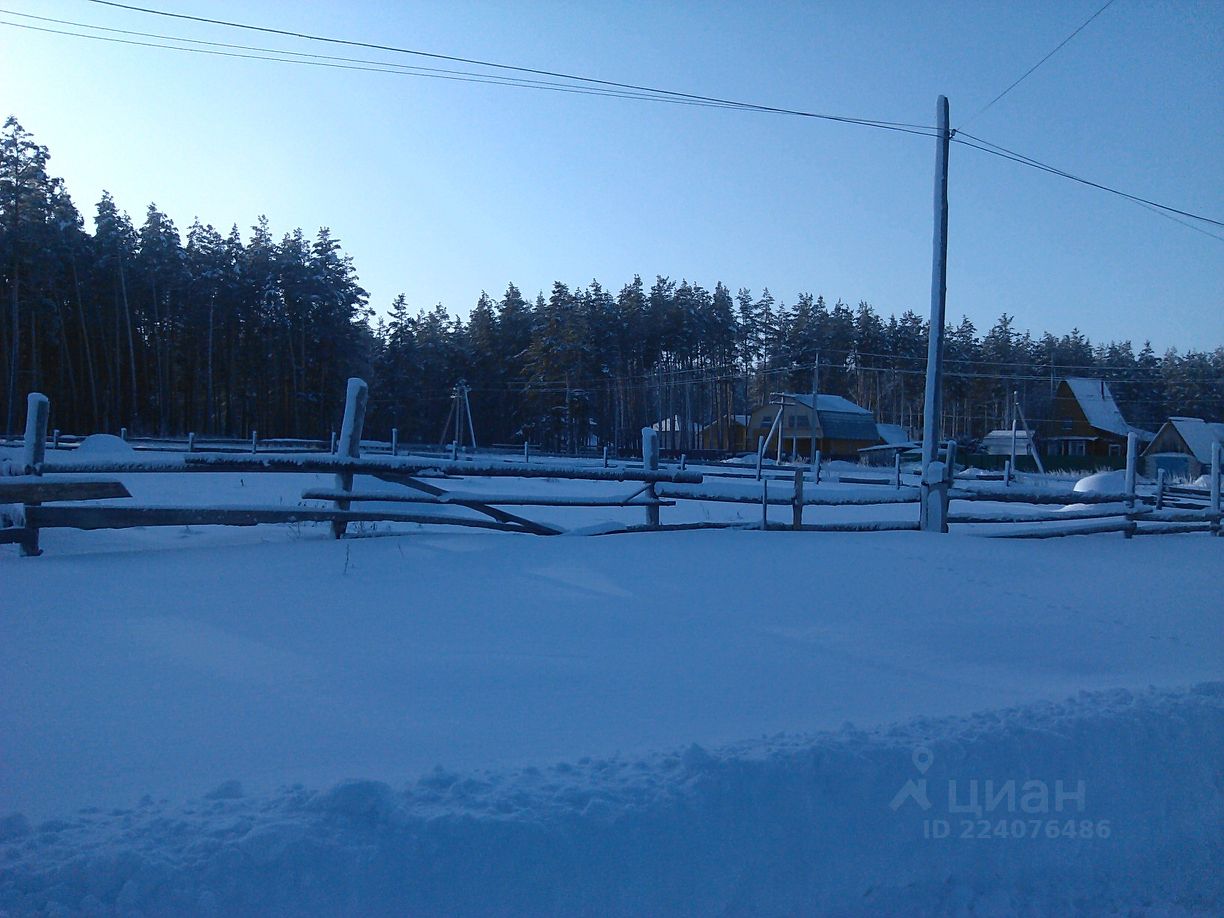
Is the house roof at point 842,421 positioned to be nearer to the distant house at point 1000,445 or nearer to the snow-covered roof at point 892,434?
the snow-covered roof at point 892,434

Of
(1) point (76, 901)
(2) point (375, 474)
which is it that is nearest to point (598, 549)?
(2) point (375, 474)

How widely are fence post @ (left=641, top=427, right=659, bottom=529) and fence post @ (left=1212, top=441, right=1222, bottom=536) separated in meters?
10.7

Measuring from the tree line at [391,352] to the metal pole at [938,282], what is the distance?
4591 cm

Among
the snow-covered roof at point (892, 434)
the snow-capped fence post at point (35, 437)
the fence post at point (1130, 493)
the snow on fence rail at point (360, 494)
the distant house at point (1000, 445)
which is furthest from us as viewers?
the snow-covered roof at point (892, 434)

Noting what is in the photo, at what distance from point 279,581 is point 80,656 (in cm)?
184

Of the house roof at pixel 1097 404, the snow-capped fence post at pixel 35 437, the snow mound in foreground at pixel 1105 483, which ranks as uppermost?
the house roof at pixel 1097 404

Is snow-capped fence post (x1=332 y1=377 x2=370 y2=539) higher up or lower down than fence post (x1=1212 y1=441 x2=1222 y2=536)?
higher up

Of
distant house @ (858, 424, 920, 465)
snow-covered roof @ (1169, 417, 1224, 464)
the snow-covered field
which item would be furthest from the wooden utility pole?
snow-covered roof @ (1169, 417, 1224, 464)

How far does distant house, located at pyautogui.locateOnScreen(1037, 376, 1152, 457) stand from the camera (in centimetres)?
7156

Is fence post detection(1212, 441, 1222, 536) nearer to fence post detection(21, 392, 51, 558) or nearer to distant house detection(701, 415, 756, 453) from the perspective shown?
fence post detection(21, 392, 51, 558)

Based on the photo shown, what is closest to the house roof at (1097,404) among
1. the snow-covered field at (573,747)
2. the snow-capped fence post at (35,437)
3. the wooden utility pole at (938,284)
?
the wooden utility pole at (938,284)

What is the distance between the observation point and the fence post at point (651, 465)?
33.6 ft

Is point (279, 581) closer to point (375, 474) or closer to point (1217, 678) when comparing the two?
point (375, 474)

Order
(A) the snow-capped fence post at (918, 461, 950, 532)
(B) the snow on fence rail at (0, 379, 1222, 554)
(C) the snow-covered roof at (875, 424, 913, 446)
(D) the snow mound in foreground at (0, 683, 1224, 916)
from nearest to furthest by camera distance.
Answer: (D) the snow mound in foreground at (0, 683, 1224, 916) < (B) the snow on fence rail at (0, 379, 1222, 554) < (A) the snow-capped fence post at (918, 461, 950, 532) < (C) the snow-covered roof at (875, 424, 913, 446)
